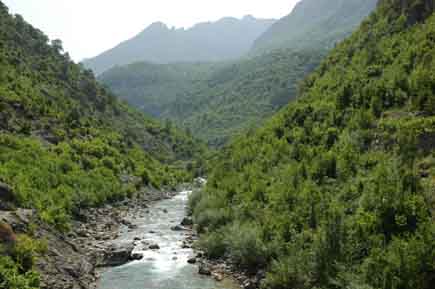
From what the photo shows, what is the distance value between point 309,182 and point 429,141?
8.30 meters

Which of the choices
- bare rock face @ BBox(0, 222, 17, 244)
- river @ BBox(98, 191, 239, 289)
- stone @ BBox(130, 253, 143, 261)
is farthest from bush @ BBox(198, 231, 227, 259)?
bare rock face @ BBox(0, 222, 17, 244)

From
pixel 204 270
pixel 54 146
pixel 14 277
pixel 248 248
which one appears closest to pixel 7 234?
pixel 14 277

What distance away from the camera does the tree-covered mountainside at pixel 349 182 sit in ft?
61.1

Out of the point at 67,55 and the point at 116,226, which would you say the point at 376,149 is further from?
the point at 67,55

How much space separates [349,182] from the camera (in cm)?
2506

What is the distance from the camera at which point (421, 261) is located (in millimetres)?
16109

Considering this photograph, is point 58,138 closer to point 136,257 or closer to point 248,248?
point 136,257

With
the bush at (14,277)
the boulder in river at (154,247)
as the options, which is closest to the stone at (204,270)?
the boulder in river at (154,247)

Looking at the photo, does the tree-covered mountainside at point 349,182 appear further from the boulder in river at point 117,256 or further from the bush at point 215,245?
the boulder in river at point 117,256

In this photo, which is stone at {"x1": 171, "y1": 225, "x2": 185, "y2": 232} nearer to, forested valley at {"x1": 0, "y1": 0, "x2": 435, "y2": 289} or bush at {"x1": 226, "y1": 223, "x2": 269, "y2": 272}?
forested valley at {"x1": 0, "y1": 0, "x2": 435, "y2": 289}

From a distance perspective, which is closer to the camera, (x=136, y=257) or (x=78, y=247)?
(x=78, y=247)

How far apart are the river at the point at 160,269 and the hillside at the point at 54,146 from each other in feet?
18.3

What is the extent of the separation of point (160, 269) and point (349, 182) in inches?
522

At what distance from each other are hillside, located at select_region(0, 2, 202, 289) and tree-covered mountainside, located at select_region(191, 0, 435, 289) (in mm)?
12195
